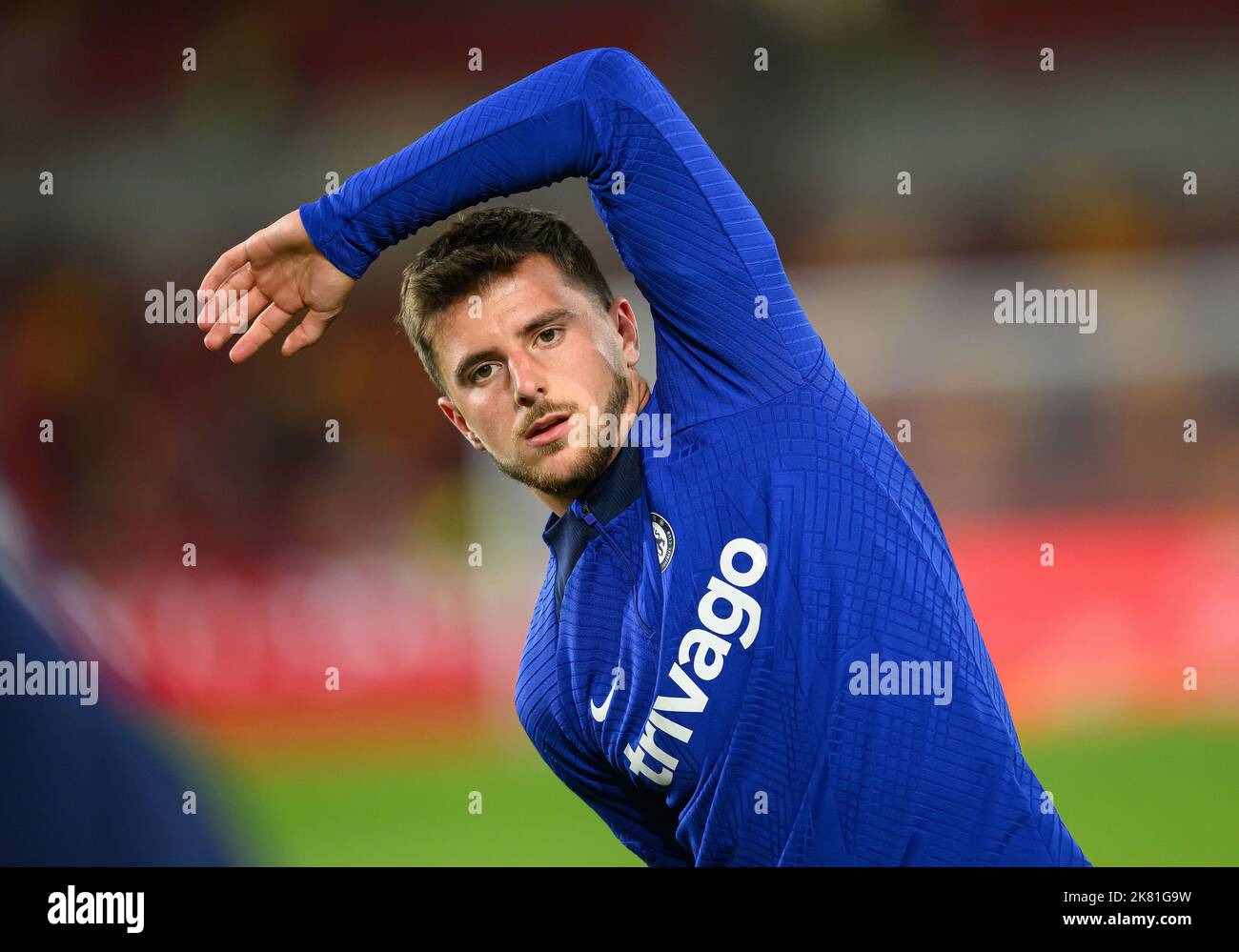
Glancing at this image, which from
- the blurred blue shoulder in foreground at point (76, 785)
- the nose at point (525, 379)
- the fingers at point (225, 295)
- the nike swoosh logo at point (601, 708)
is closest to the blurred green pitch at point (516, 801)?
→ the blurred blue shoulder in foreground at point (76, 785)

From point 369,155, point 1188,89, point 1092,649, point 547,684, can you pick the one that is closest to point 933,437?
point 1092,649

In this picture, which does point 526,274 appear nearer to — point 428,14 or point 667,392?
point 667,392

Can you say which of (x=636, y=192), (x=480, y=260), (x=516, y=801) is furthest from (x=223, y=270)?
(x=516, y=801)

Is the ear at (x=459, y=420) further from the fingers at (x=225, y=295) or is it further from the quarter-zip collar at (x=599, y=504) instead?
the fingers at (x=225, y=295)

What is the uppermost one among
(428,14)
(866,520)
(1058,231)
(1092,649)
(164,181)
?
(428,14)

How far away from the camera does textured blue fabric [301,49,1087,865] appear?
1.57m

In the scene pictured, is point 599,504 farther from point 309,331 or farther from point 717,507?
point 309,331

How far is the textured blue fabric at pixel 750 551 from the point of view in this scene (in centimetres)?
157

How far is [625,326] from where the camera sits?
6.15 feet

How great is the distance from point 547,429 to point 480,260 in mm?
260

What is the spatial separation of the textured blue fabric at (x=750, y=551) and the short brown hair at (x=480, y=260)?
128 mm

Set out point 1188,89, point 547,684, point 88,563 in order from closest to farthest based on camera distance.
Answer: point 547,684, point 88,563, point 1188,89

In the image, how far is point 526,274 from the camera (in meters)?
1.76

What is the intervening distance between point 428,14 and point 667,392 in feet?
17.2
